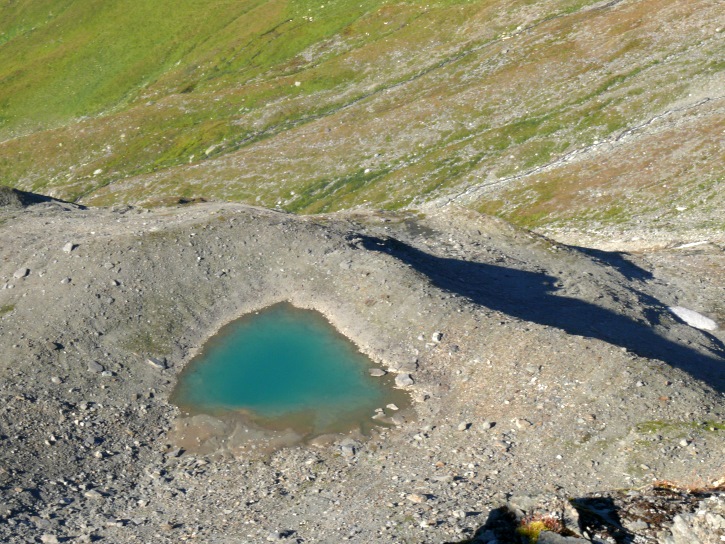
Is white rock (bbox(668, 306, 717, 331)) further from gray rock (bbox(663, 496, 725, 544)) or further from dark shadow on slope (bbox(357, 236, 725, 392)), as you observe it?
gray rock (bbox(663, 496, 725, 544))

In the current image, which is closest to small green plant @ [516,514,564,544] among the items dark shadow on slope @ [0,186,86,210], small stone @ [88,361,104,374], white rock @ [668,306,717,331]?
small stone @ [88,361,104,374]

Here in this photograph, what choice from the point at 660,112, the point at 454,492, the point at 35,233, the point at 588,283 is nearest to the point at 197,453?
the point at 454,492

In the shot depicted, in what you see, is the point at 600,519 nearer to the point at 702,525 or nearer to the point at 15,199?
the point at 702,525

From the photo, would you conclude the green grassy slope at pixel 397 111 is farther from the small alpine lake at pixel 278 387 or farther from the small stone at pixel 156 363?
the small stone at pixel 156 363

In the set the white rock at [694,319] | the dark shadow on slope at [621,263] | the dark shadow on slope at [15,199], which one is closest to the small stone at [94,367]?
the dark shadow on slope at [15,199]

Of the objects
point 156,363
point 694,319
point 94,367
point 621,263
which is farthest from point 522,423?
point 621,263

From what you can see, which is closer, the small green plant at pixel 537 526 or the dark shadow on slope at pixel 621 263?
the small green plant at pixel 537 526

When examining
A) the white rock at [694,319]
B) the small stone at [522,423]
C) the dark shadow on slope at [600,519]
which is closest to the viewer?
the dark shadow on slope at [600,519]
